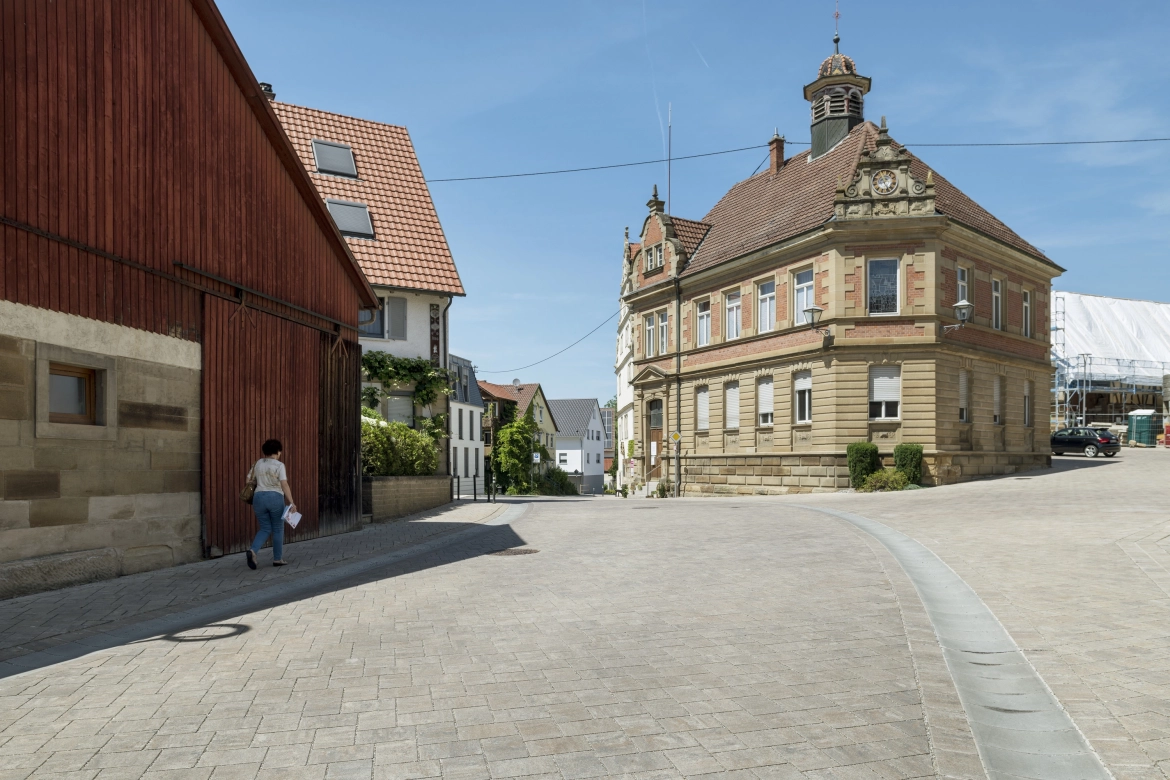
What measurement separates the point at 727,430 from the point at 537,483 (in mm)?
29110

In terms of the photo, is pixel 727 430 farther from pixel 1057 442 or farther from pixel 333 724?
pixel 333 724

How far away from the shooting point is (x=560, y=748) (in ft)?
13.8

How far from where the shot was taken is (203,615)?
7.86 meters

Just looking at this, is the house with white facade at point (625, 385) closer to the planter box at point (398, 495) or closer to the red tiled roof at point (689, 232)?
the red tiled roof at point (689, 232)

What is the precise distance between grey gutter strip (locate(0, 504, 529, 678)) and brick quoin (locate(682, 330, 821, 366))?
19.6 metres

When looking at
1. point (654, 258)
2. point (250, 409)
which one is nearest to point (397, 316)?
point (250, 409)

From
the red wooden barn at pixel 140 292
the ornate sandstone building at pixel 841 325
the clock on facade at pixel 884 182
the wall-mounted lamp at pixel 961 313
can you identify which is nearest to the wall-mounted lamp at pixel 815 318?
the ornate sandstone building at pixel 841 325

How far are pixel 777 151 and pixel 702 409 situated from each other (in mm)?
11794

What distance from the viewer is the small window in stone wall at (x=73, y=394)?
9344 mm

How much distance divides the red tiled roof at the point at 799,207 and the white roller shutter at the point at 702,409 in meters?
4.94

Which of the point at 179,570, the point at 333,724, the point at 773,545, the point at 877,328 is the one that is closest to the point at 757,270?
the point at 877,328

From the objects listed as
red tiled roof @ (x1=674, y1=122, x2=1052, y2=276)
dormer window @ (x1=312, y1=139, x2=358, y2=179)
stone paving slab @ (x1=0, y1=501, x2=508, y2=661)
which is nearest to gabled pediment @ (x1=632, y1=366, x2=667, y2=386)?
red tiled roof @ (x1=674, y1=122, x2=1052, y2=276)

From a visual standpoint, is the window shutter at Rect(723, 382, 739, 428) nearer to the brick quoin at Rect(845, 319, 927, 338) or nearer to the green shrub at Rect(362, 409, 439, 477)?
the brick quoin at Rect(845, 319, 927, 338)


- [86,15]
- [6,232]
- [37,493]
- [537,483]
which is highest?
[86,15]
